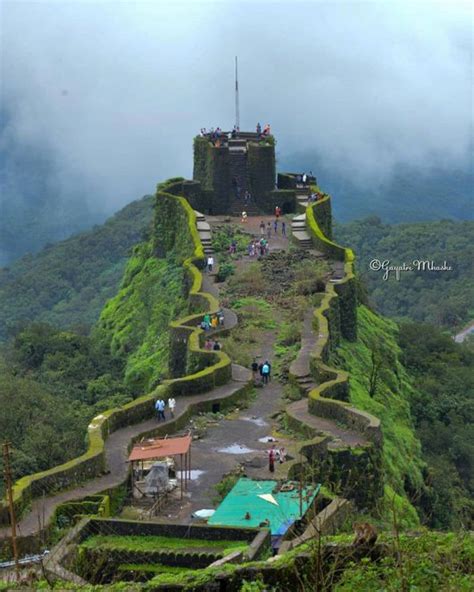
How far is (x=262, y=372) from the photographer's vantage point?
105ft

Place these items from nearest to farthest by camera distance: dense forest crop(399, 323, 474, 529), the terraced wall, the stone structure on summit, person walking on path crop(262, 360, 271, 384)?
the terraced wall → person walking on path crop(262, 360, 271, 384) → dense forest crop(399, 323, 474, 529) → the stone structure on summit

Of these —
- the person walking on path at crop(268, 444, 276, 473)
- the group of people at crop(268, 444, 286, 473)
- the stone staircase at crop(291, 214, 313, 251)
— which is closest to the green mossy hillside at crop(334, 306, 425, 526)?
the group of people at crop(268, 444, 286, 473)

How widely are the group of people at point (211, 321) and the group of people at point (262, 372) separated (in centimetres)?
294

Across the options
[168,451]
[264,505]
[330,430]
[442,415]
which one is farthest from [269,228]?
[264,505]

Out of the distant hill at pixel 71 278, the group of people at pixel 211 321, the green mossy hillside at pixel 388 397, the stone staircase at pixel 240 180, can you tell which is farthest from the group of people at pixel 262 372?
the distant hill at pixel 71 278

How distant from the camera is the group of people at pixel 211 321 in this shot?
1396 inches

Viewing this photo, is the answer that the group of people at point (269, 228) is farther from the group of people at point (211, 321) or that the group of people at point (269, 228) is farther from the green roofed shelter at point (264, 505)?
the green roofed shelter at point (264, 505)

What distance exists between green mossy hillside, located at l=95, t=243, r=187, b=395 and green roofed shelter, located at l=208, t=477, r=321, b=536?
1333cm

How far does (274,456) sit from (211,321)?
33.5 feet

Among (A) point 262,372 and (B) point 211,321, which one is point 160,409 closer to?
(A) point 262,372

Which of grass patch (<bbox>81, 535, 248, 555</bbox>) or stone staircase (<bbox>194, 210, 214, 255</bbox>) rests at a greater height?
stone staircase (<bbox>194, 210, 214, 255</bbox>)

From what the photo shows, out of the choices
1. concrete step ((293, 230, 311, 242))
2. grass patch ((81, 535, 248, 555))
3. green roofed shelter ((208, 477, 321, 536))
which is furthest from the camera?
concrete step ((293, 230, 311, 242))

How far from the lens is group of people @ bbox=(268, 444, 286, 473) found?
2522cm

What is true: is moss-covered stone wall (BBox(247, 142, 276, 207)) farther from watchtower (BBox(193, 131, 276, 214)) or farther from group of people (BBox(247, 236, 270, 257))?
group of people (BBox(247, 236, 270, 257))
